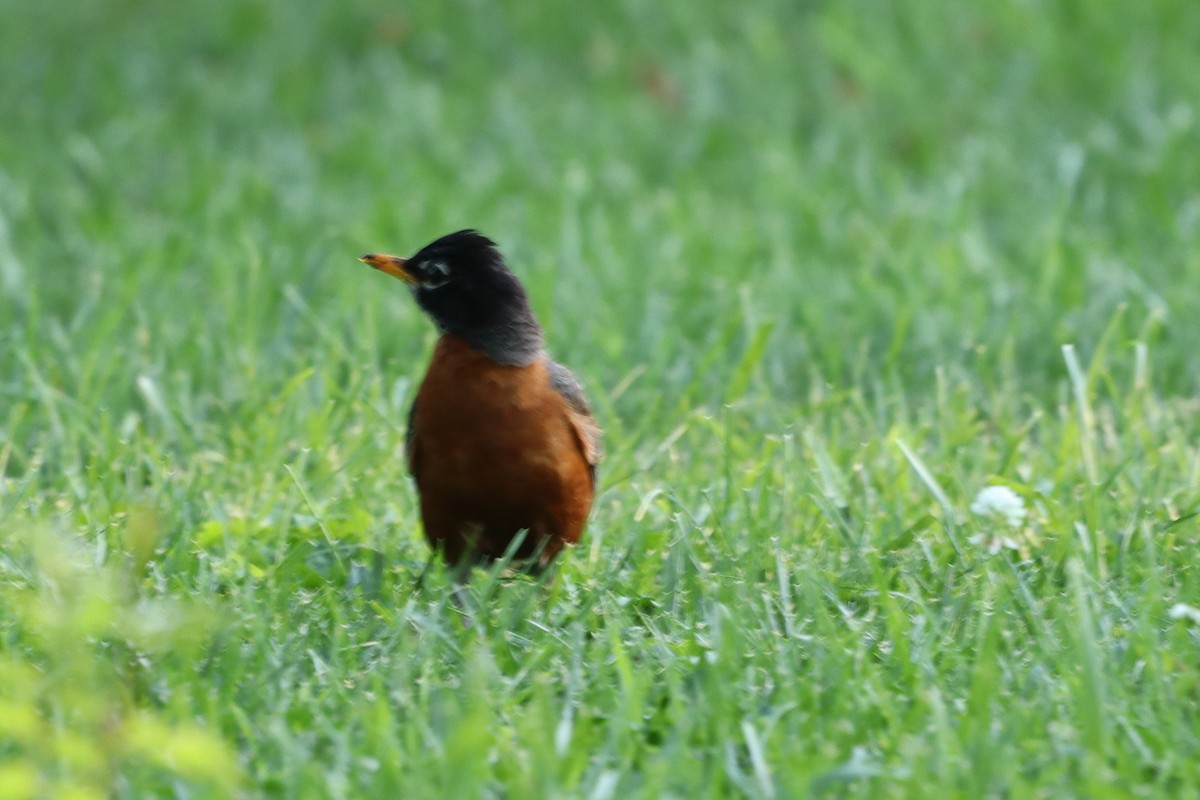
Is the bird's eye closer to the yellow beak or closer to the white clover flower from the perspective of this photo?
the yellow beak

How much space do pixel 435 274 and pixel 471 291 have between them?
0.36 ft

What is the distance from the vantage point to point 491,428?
3.88 meters

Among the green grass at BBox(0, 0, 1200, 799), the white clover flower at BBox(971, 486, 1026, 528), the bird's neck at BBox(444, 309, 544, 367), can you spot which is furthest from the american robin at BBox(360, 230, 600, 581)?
the white clover flower at BBox(971, 486, 1026, 528)

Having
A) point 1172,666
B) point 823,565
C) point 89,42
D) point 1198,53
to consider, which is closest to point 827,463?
point 823,565

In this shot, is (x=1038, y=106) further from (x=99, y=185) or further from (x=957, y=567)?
(x=957, y=567)

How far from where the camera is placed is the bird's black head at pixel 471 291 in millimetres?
4074

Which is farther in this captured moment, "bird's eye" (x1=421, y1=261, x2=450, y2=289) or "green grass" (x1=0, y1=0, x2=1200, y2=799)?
"bird's eye" (x1=421, y1=261, x2=450, y2=289)

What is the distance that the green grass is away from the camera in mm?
3066

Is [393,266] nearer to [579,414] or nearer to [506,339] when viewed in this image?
[506,339]

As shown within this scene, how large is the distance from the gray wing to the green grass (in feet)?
0.89

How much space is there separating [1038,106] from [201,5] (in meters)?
4.45

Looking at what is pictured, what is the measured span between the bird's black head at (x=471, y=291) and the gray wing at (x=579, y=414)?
0.08 m

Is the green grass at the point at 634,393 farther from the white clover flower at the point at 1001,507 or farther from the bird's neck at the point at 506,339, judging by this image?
the bird's neck at the point at 506,339

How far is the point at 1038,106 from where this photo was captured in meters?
8.41
